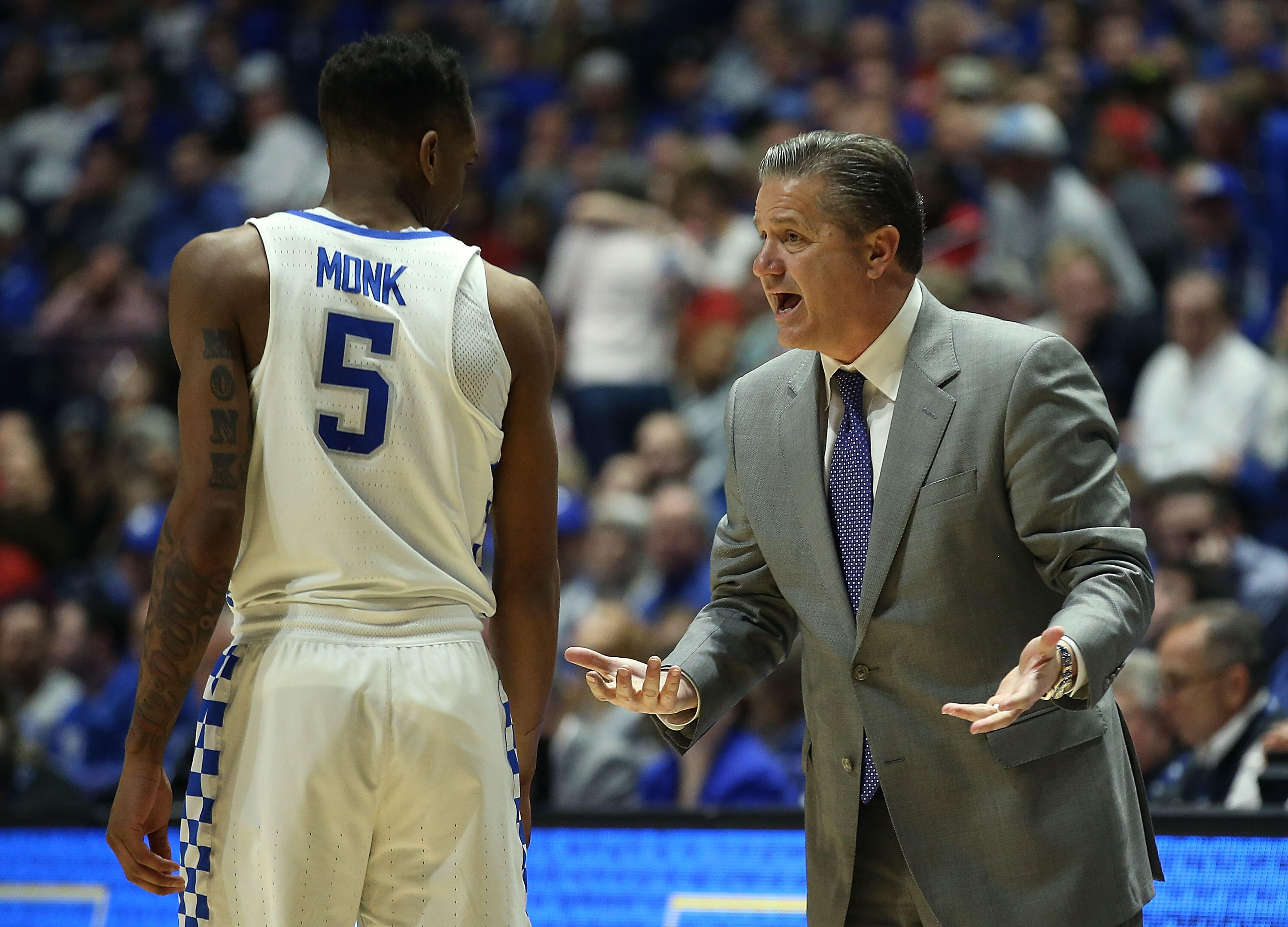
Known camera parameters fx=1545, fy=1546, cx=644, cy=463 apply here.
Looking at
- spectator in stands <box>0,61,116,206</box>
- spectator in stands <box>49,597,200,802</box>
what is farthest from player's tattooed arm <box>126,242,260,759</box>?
spectator in stands <box>0,61,116,206</box>

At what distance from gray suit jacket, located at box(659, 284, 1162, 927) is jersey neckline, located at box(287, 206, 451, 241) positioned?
773 mm

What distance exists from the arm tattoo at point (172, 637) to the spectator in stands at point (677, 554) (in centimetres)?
408

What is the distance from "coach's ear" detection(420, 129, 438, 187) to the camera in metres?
2.71

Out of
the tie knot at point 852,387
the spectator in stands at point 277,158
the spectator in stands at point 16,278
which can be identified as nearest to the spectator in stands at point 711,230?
the spectator in stands at point 277,158

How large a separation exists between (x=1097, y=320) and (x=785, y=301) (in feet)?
14.8

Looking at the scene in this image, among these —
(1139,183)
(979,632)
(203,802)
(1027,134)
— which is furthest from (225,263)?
(1139,183)

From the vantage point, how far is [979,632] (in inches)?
98.0

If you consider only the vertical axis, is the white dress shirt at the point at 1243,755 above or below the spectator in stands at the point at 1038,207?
below

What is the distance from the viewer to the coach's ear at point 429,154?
271 cm

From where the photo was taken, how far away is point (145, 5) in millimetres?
13453

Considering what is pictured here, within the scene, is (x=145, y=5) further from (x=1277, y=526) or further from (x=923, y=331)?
(x=923, y=331)

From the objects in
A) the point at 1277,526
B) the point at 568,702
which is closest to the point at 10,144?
the point at 568,702

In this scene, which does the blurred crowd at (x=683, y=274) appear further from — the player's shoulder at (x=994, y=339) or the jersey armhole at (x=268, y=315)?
the jersey armhole at (x=268, y=315)

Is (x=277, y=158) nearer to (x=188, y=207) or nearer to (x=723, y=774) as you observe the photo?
(x=188, y=207)
